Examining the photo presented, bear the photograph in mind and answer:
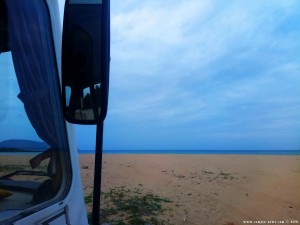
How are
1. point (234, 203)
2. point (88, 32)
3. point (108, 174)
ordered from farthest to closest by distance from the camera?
point (108, 174) < point (234, 203) < point (88, 32)

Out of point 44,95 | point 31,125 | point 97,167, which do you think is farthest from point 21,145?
point 97,167

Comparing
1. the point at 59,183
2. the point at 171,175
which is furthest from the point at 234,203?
the point at 59,183

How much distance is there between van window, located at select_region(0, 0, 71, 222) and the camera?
136 centimetres

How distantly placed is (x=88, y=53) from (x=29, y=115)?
383 mm

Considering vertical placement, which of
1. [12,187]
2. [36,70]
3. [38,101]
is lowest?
[12,187]

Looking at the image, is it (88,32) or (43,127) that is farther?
(43,127)

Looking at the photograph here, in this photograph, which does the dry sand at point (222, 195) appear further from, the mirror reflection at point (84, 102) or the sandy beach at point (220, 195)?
the mirror reflection at point (84, 102)

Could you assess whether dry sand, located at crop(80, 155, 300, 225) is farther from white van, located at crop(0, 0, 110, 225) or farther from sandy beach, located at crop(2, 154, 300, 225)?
white van, located at crop(0, 0, 110, 225)

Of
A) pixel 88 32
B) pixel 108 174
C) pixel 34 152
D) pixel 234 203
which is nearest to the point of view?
pixel 88 32

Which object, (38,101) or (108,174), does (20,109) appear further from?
(108,174)

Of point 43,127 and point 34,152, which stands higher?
point 43,127

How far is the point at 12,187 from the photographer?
4.57ft

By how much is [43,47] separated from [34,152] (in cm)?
47

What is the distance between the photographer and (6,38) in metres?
1.39
